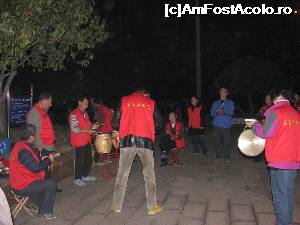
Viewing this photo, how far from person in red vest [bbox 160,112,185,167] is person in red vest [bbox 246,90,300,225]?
5.45m

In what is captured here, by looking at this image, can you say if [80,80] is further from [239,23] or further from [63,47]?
[239,23]

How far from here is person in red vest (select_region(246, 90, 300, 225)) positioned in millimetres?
5340

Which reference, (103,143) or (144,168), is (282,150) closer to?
(144,168)

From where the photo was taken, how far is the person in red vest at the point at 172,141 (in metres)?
10.9

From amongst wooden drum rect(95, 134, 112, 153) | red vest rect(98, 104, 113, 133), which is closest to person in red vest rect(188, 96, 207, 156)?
red vest rect(98, 104, 113, 133)

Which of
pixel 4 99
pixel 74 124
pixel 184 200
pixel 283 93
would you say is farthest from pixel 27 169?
pixel 4 99

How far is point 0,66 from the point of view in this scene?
8453mm

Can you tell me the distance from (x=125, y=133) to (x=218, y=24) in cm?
2970

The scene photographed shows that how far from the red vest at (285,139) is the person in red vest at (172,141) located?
18.2 ft

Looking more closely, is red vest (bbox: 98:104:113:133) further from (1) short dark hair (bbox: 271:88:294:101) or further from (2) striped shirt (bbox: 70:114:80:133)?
(1) short dark hair (bbox: 271:88:294:101)

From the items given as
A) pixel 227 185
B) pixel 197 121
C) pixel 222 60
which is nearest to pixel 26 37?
pixel 227 185

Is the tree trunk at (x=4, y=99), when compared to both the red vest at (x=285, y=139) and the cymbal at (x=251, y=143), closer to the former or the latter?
the cymbal at (x=251, y=143)

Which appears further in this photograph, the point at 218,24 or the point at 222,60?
the point at 218,24

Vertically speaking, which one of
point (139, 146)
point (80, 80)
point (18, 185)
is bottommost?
point (18, 185)
